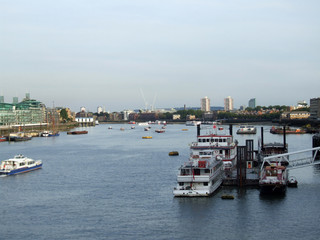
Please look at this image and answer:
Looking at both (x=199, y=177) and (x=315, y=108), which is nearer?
(x=199, y=177)

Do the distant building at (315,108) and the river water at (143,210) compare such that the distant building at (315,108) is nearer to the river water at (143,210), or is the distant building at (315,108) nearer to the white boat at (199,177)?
the river water at (143,210)

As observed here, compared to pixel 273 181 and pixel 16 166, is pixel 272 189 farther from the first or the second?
pixel 16 166

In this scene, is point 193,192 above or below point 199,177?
below

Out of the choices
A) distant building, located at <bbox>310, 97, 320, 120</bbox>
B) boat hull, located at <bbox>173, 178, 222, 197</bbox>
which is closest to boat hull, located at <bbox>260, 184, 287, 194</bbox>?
boat hull, located at <bbox>173, 178, 222, 197</bbox>

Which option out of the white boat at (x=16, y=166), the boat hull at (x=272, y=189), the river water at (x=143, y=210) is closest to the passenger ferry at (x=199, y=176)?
the river water at (x=143, y=210)

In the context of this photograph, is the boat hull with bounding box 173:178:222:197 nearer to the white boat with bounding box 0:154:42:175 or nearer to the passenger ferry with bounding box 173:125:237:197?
the passenger ferry with bounding box 173:125:237:197

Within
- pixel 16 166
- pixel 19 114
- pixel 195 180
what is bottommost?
pixel 16 166

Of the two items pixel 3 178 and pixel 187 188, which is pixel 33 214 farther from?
pixel 3 178

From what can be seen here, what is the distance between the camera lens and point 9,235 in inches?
1044

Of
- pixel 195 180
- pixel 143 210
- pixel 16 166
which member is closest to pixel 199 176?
pixel 195 180

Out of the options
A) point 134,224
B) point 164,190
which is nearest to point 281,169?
point 164,190

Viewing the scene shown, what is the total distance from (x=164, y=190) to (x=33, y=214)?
34.1 ft

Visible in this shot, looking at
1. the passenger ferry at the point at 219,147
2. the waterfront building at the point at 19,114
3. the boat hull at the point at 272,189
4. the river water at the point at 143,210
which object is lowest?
the river water at the point at 143,210

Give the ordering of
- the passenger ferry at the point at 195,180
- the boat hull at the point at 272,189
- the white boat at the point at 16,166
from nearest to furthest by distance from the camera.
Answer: the passenger ferry at the point at 195,180
the boat hull at the point at 272,189
the white boat at the point at 16,166
